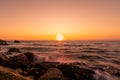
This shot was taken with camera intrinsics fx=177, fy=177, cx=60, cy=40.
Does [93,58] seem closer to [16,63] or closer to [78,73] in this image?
[16,63]

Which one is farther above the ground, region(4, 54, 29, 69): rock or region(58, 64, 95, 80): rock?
region(4, 54, 29, 69): rock

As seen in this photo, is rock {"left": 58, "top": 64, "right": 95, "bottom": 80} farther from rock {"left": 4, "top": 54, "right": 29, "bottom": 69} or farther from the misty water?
rock {"left": 4, "top": 54, "right": 29, "bottom": 69}

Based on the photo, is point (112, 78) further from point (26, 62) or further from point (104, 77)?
point (26, 62)

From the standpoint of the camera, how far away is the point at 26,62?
13.5 meters

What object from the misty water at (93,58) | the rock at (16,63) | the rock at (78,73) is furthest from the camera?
the rock at (16,63)

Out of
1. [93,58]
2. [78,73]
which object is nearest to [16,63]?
[78,73]

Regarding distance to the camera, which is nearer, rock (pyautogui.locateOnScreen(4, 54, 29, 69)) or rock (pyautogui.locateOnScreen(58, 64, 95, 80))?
rock (pyautogui.locateOnScreen(58, 64, 95, 80))

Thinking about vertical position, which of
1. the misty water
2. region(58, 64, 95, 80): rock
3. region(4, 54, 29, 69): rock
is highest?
region(4, 54, 29, 69): rock

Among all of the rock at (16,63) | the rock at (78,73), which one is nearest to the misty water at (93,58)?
the rock at (78,73)

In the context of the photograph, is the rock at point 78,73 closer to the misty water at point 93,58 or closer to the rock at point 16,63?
the misty water at point 93,58

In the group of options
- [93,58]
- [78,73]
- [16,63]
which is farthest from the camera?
[93,58]

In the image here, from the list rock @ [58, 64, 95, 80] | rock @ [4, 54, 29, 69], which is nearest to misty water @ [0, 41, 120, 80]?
rock @ [58, 64, 95, 80]

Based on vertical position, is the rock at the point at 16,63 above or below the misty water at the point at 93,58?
above

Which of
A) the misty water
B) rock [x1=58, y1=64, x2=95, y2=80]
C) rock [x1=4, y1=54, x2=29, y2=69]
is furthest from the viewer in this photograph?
rock [x1=4, y1=54, x2=29, y2=69]
